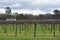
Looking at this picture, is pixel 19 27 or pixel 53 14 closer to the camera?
pixel 19 27

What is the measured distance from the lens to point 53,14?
54.0 m

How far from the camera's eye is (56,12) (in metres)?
55.2

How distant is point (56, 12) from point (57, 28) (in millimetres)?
16831

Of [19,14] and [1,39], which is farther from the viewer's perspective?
[19,14]

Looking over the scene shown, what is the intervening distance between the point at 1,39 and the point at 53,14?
33.5 metres

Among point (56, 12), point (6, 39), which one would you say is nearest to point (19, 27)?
point (6, 39)

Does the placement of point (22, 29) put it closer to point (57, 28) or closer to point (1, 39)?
point (57, 28)

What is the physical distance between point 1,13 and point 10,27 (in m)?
18.0

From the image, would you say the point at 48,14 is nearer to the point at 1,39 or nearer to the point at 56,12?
the point at 56,12

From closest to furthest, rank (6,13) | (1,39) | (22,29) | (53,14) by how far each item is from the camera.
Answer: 1. (1,39)
2. (22,29)
3. (53,14)
4. (6,13)

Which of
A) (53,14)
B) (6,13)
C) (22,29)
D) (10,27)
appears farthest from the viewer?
(6,13)

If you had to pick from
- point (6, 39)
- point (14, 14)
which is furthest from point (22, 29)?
point (14, 14)

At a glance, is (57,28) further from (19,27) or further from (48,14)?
(48,14)

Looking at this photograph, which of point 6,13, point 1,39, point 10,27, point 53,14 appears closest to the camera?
point 1,39
